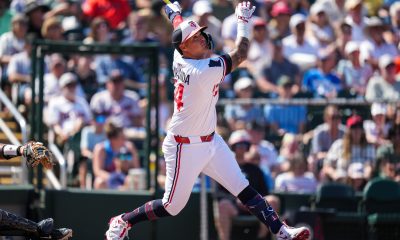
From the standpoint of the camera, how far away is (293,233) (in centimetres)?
934

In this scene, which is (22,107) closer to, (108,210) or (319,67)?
(108,210)

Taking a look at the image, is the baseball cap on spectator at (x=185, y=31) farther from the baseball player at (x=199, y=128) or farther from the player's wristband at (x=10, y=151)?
the player's wristband at (x=10, y=151)

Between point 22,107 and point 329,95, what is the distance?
4.15 m

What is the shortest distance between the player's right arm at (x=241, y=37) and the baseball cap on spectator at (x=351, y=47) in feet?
20.1

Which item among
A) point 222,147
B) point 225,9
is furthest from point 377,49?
point 222,147

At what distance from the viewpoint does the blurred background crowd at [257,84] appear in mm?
13289

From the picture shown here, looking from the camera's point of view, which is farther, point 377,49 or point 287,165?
point 377,49

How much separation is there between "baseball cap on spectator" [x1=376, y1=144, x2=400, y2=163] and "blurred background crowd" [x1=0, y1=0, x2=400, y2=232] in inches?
0.5

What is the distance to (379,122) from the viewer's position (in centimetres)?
1326

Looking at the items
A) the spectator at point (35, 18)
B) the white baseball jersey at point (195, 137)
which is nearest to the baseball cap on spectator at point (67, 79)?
the spectator at point (35, 18)

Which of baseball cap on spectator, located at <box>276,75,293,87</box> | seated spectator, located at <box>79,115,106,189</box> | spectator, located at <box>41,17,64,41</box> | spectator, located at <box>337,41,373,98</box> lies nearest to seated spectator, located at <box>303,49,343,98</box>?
spectator, located at <box>337,41,373,98</box>

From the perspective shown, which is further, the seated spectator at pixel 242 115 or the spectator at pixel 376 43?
the spectator at pixel 376 43

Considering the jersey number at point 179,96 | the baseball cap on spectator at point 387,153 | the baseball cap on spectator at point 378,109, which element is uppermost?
the jersey number at point 179,96

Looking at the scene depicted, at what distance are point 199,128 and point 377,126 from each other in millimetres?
4437
